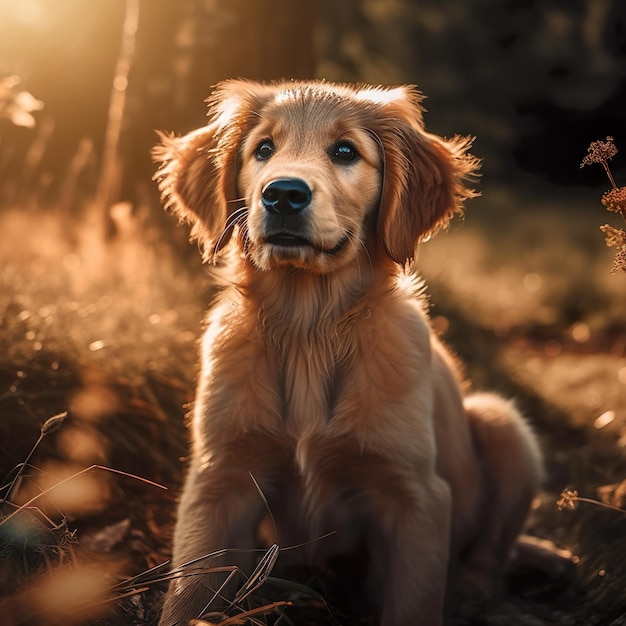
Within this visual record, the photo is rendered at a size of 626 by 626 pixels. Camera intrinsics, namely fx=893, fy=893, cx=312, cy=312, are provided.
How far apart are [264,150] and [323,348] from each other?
0.72 m

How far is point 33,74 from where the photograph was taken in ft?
18.4

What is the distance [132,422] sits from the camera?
3725 mm

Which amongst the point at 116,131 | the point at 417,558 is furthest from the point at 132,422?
the point at 116,131

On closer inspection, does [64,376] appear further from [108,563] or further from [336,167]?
[336,167]

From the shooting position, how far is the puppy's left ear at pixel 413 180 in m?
3.06

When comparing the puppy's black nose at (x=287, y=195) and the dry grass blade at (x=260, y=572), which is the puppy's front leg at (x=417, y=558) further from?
the puppy's black nose at (x=287, y=195)

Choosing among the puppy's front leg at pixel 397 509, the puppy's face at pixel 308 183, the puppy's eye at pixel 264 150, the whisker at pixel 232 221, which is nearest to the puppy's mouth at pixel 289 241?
the puppy's face at pixel 308 183

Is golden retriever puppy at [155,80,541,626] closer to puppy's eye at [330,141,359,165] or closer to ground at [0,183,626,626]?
puppy's eye at [330,141,359,165]

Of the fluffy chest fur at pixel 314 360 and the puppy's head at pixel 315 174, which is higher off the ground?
the puppy's head at pixel 315 174

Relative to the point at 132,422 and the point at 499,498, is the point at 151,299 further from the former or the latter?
the point at 499,498

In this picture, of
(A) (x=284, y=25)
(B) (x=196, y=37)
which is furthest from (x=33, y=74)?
(A) (x=284, y=25)

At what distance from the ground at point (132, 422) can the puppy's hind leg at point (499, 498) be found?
15 cm

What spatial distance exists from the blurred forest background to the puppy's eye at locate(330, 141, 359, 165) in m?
1.31

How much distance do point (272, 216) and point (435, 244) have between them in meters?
5.66
